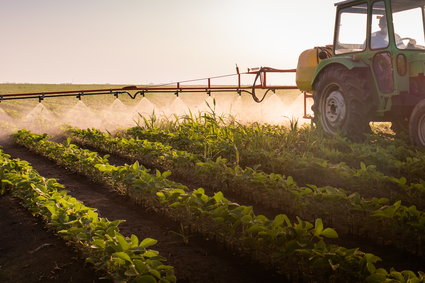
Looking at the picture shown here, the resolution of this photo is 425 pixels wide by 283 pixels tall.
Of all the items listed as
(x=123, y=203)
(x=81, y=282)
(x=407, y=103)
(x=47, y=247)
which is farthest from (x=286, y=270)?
(x=407, y=103)

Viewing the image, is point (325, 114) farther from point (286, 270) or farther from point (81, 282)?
point (81, 282)

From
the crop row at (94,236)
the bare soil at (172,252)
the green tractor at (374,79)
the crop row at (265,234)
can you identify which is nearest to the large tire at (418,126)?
the green tractor at (374,79)

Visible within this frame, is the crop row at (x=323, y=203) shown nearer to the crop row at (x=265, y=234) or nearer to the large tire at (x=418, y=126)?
the crop row at (x=265, y=234)

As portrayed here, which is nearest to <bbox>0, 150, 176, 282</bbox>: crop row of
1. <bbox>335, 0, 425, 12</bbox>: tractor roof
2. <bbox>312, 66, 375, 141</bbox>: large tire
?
<bbox>312, 66, 375, 141</bbox>: large tire

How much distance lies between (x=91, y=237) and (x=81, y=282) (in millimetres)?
339

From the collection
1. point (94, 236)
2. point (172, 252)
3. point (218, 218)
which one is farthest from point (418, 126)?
point (94, 236)

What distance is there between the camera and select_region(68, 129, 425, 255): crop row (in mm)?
3236

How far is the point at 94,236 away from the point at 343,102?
4.89 metres

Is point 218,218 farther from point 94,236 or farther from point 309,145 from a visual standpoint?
point 309,145

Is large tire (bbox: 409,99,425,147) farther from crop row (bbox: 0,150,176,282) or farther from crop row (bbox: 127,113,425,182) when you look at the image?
crop row (bbox: 0,150,176,282)

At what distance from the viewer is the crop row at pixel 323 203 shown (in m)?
3.24

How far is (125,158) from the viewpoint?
22.0 feet

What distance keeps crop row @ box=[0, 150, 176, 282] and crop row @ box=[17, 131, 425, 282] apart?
0.48 meters

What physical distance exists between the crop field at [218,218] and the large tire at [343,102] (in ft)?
0.98
